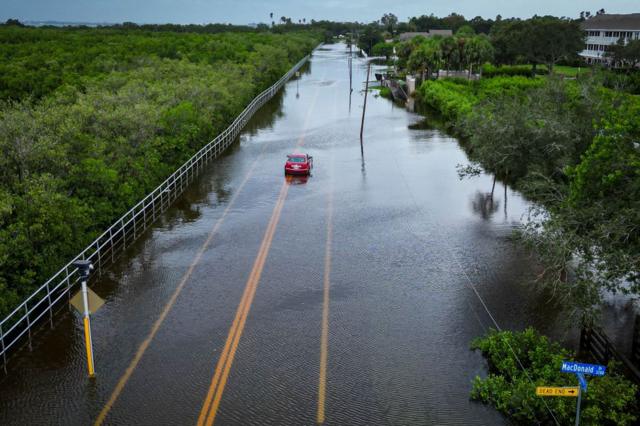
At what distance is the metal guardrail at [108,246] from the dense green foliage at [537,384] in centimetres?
1061

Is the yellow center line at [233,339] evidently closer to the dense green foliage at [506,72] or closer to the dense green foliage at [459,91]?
the dense green foliage at [459,91]

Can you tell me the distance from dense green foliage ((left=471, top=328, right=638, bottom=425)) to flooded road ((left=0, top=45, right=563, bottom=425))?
0.37 m

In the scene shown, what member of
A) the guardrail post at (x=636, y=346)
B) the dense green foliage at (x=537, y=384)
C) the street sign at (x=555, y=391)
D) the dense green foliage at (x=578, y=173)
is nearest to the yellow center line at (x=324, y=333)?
the dense green foliage at (x=537, y=384)

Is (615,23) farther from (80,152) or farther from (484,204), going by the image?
(80,152)

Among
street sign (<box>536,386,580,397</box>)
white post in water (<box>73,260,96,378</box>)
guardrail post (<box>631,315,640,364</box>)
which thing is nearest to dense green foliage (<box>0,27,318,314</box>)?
white post in water (<box>73,260,96,378</box>)

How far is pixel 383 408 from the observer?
11867 mm

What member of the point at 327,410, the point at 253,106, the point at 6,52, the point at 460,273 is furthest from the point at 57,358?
the point at 6,52

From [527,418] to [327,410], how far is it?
3.90 m

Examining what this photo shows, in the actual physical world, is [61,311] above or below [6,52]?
below

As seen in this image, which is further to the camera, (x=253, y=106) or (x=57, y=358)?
(x=253, y=106)

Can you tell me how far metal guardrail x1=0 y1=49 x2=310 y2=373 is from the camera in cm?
1438

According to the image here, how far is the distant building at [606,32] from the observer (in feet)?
300

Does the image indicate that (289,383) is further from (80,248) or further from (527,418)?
(80,248)

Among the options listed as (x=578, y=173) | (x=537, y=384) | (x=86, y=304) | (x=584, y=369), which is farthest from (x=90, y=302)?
(x=578, y=173)
